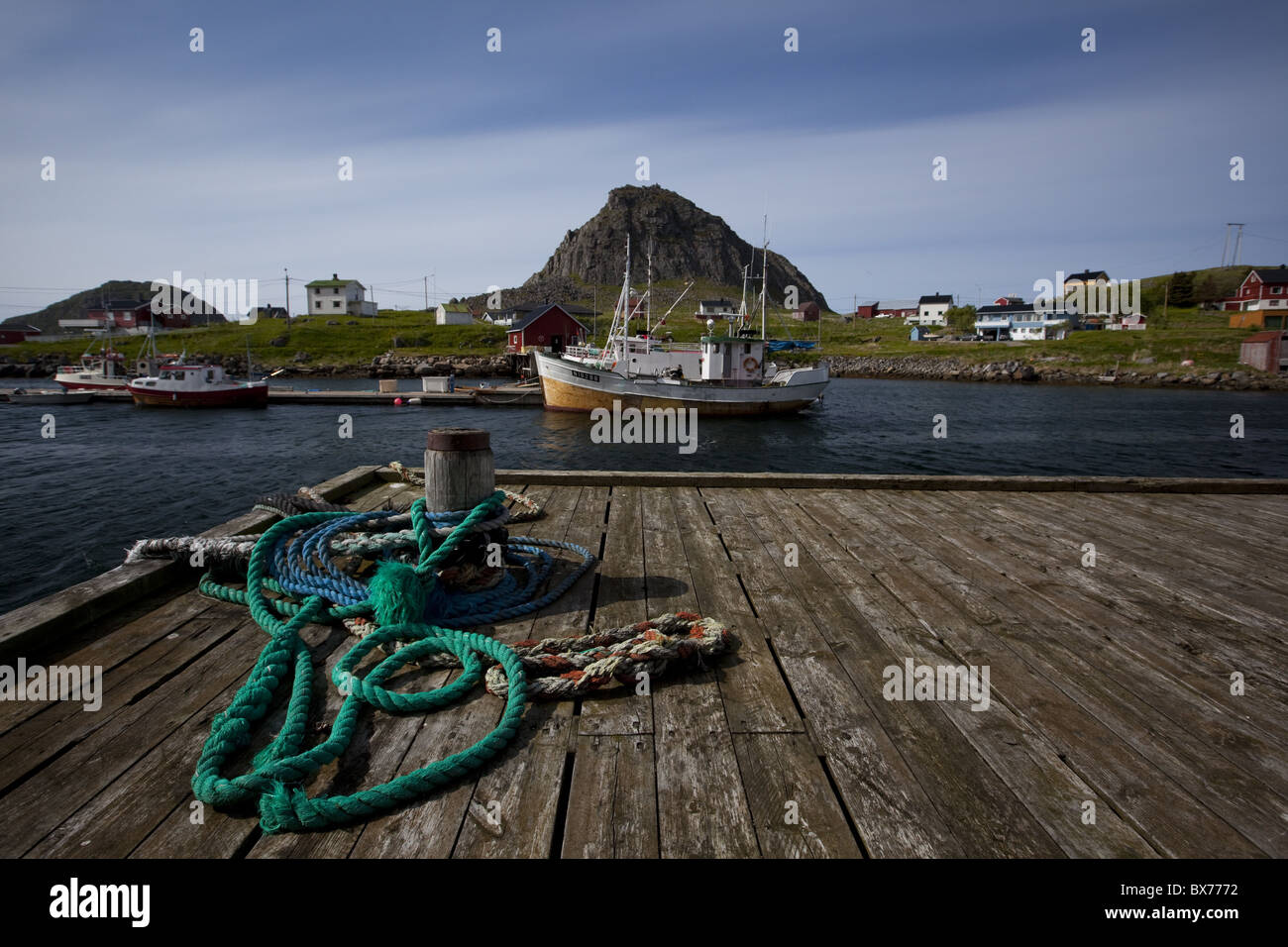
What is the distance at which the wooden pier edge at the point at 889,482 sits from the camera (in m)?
6.90

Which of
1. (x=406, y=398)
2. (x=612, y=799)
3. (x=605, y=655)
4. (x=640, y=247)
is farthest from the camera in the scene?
(x=640, y=247)

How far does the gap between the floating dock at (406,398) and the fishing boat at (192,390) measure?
2376 mm

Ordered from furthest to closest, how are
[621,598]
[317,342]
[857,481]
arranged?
[317,342] < [857,481] < [621,598]

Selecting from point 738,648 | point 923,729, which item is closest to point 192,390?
point 738,648

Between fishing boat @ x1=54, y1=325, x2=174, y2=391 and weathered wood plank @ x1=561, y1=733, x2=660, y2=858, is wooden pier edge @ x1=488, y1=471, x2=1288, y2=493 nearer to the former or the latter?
weathered wood plank @ x1=561, y1=733, x2=660, y2=858

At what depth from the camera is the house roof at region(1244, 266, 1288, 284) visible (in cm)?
8369

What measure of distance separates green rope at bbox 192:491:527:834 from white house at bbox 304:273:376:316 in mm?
110873

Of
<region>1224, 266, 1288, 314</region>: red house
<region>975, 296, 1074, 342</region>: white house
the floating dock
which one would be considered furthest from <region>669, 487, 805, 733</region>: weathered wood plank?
<region>1224, 266, 1288, 314</region>: red house

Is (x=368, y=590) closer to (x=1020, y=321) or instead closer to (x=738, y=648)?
(x=738, y=648)

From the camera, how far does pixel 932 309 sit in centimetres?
12688

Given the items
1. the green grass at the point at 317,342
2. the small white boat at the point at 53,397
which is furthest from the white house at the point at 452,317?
the small white boat at the point at 53,397

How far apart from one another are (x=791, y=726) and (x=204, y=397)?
149 ft

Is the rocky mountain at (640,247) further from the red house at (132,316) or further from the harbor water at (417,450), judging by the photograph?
the harbor water at (417,450)
